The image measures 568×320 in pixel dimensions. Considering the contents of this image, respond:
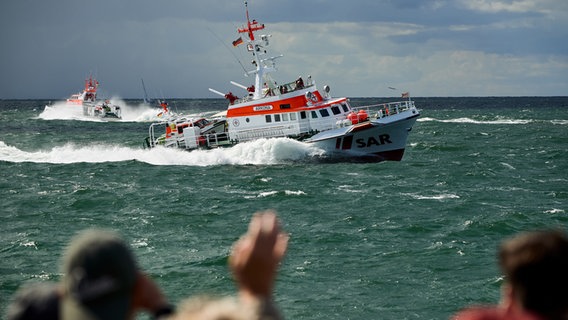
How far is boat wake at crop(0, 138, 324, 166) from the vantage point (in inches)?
1443

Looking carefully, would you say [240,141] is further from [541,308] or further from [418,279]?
[541,308]

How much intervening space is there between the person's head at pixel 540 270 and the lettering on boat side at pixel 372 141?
33.4m

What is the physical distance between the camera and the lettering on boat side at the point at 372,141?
36294 millimetres

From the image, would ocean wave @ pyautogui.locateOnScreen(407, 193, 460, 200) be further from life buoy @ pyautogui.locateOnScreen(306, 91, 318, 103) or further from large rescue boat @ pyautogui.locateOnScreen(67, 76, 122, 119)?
large rescue boat @ pyautogui.locateOnScreen(67, 76, 122, 119)

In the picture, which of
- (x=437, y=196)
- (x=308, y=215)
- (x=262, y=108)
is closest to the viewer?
(x=308, y=215)

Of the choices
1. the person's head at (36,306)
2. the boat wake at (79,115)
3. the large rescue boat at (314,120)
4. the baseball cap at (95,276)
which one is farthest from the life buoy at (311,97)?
the boat wake at (79,115)

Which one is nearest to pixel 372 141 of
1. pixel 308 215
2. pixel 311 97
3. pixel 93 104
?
pixel 311 97

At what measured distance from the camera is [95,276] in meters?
2.75

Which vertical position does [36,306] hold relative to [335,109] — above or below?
below

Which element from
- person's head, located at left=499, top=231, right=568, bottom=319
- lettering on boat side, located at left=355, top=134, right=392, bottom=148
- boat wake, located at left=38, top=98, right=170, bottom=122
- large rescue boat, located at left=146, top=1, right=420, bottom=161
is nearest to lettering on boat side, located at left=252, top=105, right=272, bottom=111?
large rescue boat, located at left=146, top=1, right=420, bottom=161

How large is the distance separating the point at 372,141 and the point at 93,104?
78.8 meters

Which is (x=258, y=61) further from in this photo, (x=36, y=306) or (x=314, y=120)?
(x=36, y=306)

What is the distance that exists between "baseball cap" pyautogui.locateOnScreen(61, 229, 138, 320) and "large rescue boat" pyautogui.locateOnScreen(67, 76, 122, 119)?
10470cm

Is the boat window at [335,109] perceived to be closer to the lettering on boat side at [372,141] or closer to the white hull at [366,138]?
the white hull at [366,138]
